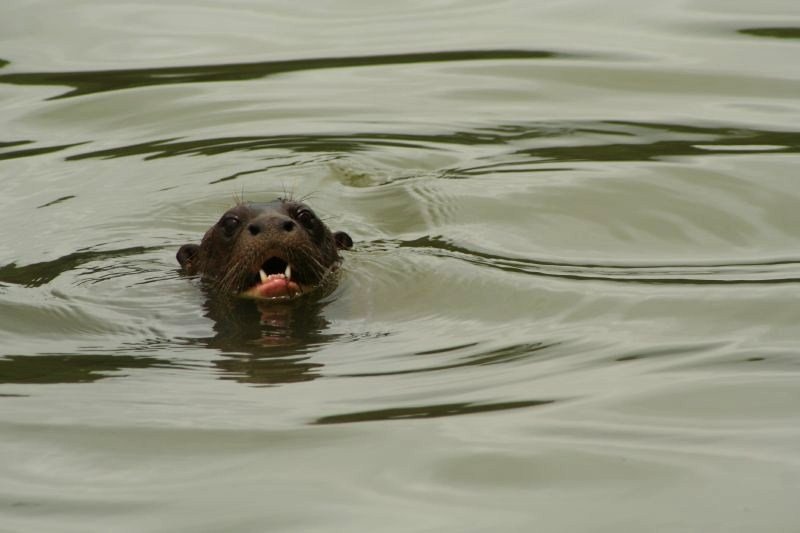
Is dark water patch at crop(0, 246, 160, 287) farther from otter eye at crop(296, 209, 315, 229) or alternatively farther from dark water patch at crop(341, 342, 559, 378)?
dark water patch at crop(341, 342, 559, 378)

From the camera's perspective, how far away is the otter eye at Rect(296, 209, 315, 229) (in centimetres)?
848

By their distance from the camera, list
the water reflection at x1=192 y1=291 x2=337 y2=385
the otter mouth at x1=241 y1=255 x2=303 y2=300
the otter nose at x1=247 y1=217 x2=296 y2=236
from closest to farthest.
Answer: the water reflection at x1=192 y1=291 x2=337 y2=385
the otter nose at x1=247 y1=217 x2=296 y2=236
the otter mouth at x1=241 y1=255 x2=303 y2=300

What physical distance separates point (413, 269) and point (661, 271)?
58.9 inches

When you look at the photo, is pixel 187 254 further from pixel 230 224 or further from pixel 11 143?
pixel 11 143

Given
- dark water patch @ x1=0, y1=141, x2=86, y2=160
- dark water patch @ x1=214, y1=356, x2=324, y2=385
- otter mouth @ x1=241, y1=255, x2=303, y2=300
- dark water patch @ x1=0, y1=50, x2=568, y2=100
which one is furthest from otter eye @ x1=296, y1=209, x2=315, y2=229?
dark water patch @ x1=0, y1=50, x2=568, y2=100

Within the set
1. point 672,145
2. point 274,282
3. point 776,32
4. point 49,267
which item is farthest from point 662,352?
point 776,32

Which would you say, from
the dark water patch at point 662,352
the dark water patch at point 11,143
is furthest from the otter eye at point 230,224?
the dark water patch at point 11,143

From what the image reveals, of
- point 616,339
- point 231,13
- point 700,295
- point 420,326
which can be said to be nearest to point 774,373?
point 616,339

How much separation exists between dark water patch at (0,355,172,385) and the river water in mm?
24

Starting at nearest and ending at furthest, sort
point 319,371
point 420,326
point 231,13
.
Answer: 1. point 319,371
2. point 420,326
3. point 231,13

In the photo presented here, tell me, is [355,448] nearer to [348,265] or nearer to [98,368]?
[98,368]

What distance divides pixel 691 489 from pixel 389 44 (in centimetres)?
984

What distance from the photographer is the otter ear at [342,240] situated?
9180 mm

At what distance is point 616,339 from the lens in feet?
22.3
